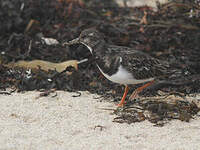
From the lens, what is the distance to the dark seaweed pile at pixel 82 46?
14.8 ft

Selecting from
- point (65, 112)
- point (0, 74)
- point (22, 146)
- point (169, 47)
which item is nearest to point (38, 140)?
point (22, 146)

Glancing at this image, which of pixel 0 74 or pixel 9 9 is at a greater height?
pixel 9 9

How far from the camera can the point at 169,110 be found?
151 inches

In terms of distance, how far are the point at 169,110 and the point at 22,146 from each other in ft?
4.69

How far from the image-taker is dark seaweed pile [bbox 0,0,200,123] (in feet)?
14.8

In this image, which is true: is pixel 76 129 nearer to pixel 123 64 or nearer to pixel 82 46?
pixel 123 64

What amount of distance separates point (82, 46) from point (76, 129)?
206 cm

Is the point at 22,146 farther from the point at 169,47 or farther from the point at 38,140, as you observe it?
the point at 169,47

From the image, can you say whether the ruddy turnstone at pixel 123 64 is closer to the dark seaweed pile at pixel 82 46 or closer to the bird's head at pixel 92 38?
the bird's head at pixel 92 38

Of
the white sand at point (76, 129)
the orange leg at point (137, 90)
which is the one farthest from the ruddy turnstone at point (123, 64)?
the white sand at point (76, 129)

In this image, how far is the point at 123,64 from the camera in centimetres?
388

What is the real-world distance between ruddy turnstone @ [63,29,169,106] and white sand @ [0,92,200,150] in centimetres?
35

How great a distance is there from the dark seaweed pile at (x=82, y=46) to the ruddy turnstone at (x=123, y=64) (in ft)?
1.28

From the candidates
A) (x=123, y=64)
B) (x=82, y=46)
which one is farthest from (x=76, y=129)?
(x=82, y=46)
